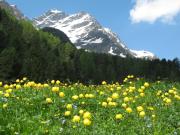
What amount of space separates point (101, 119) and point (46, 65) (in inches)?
3746

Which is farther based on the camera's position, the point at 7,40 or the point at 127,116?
the point at 7,40

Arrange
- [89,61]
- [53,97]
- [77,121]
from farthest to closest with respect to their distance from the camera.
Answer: [89,61] < [53,97] < [77,121]

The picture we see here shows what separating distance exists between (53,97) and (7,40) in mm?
83710

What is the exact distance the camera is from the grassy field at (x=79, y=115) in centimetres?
1081

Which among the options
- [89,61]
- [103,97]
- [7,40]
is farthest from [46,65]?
[103,97]

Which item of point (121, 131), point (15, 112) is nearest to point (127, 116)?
point (121, 131)

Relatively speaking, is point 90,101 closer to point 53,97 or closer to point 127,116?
point 53,97

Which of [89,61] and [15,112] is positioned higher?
[89,61]

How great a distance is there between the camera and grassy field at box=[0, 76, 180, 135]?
10806 millimetres

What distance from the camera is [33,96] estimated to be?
1466cm

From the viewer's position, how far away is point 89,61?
176 meters

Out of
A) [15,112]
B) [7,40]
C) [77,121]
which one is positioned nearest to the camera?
[77,121]

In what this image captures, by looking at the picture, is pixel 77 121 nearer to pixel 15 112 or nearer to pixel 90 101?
pixel 15 112

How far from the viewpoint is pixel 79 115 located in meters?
12.8
